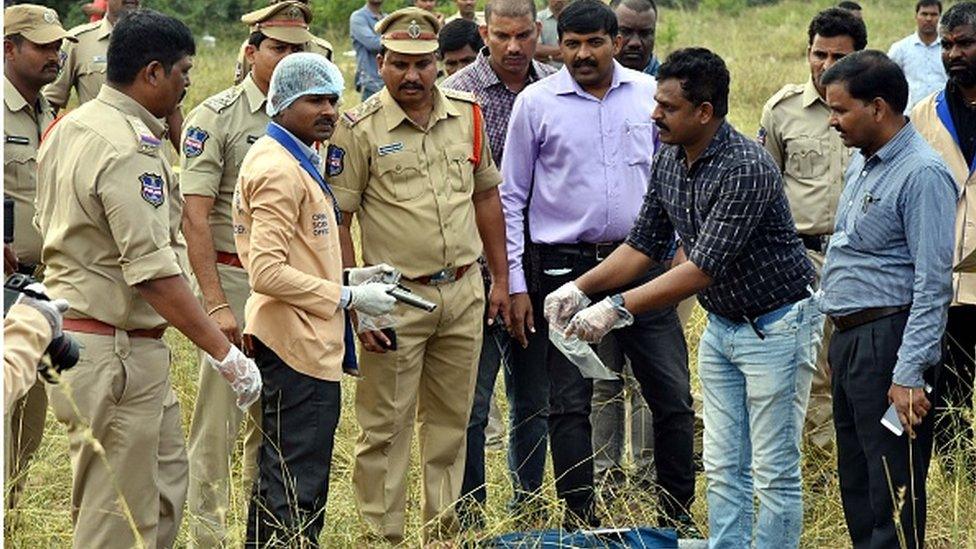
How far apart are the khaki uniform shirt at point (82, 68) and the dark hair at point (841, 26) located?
365 centimetres

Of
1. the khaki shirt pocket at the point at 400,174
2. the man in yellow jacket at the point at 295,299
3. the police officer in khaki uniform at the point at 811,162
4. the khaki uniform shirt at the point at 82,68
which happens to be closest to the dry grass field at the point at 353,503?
the man in yellow jacket at the point at 295,299

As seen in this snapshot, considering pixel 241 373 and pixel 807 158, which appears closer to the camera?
pixel 241 373

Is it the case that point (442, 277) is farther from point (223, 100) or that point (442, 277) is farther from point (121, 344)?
point (121, 344)

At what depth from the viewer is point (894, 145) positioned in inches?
190

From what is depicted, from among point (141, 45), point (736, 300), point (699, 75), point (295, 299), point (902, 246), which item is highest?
point (699, 75)

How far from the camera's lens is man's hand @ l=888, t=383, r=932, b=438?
4.71m

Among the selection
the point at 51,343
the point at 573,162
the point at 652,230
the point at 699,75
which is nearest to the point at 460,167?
the point at 573,162

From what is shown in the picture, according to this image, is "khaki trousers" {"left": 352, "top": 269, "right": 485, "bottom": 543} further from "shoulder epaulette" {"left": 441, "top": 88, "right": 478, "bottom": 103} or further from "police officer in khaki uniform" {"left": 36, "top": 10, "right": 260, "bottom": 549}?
"police officer in khaki uniform" {"left": 36, "top": 10, "right": 260, "bottom": 549}

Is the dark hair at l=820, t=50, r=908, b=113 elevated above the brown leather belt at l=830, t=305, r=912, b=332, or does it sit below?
above

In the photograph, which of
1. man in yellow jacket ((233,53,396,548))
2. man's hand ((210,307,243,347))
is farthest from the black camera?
man's hand ((210,307,243,347))

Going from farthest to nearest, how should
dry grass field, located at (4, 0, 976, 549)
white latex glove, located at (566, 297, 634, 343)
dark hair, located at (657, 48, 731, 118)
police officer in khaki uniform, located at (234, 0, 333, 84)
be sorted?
1. police officer in khaki uniform, located at (234, 0, 333, 84)
2. dry grass field, located at (4, 0, 976, 549)
3. white latex glove, located at (566, 297, 634, 343)
4. dark hair, located at (657, 48, 731, 118)

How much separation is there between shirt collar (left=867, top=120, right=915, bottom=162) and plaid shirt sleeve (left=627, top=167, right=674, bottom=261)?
0.85 m

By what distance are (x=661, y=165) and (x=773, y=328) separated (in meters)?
0.68

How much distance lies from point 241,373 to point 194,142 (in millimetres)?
1358
